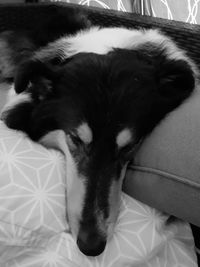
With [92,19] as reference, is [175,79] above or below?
above

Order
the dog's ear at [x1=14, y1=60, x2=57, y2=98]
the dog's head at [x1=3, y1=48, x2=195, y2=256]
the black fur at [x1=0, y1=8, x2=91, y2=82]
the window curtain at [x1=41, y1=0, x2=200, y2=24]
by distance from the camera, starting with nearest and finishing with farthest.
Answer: the dog's head at [x1=3, y1=48, x2=195, y2=256] → the dog's ear at [x1=14, y1=60, x2=57, y2=98] → the black fur at [x1=0, y1=8, x2=91, y2=82] → the window curtain at [x1=41, y1=0, x2=200, y2=24]

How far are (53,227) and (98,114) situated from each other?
359mm

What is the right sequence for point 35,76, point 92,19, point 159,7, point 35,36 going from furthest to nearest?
point 159,7, point 92,19, point 35,36, point 35,76

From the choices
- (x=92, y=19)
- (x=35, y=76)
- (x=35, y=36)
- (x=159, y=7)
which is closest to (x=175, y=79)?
(x=35, y=76)

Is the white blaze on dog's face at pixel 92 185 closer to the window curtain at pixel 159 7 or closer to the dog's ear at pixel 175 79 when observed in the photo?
the dog's ear at pixel 175 79

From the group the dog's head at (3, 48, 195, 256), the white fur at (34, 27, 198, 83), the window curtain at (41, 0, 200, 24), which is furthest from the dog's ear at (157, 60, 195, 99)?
the window curtain at (41, 0, 200, 24)

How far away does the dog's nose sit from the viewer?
0.97 metres

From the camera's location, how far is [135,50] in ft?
4.73

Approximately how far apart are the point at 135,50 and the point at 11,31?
82cm

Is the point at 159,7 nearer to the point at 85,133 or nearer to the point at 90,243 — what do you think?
the point at 85,133

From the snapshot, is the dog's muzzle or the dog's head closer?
the dog's muzzle

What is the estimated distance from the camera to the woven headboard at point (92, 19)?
1.85m

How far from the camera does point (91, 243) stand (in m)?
0.97

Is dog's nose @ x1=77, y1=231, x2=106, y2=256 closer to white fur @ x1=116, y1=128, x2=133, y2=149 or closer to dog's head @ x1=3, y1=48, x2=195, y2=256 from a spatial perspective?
dog's head @ x1=3, y1=48, x2=195, y2=256
